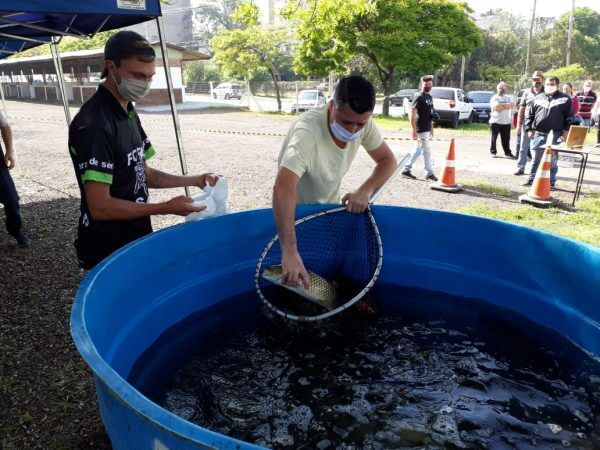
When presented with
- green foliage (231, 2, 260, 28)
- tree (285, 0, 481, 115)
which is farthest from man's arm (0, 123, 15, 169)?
tree (285, 0, 481, 115)

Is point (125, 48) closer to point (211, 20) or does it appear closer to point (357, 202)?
point (357, 202)

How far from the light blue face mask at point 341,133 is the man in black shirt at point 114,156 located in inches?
36.6

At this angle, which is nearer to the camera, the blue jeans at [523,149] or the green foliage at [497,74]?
the blue jeans at [523,149]

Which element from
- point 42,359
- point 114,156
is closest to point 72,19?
point 114,156

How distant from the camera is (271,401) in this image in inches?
94.3

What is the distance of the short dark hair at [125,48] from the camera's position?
2377 mm

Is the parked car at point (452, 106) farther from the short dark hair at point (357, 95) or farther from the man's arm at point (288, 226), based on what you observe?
the man's arm at point (288, 226)

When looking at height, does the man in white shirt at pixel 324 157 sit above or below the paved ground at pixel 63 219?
above

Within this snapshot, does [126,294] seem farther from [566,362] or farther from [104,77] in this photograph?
[566,362]

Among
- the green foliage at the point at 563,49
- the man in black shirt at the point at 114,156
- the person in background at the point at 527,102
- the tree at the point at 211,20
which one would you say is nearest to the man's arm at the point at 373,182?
the man in black shirt at the point at 114,156

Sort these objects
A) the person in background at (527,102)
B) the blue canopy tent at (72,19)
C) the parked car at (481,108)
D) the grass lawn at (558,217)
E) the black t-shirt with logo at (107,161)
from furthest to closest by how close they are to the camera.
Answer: the parked car at (481,108), the person in background at (527,102), the grass lawn at (558,217), the blue canopy tent at (72,19), the black t-shirt with logo at (107,161)

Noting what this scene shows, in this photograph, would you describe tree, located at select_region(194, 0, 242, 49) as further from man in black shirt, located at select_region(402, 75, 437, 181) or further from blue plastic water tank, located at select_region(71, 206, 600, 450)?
blue plastic water tank, located at select_region(71, 206, 600, 450)

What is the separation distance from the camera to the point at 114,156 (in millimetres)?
2352

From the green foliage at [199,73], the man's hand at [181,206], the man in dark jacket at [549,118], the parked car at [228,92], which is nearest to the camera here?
the man's hand at [181,206]
